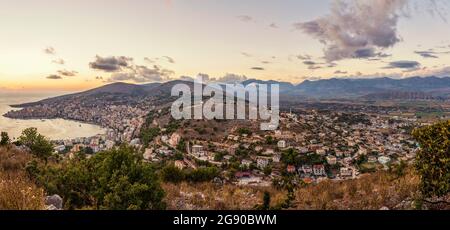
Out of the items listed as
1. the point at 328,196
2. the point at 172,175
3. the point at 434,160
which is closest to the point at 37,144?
the point at 172,175

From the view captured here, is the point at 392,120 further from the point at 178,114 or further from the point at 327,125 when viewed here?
the point at 178,114

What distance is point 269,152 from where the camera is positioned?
4184cm

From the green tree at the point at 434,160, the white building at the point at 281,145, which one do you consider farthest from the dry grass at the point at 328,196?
the white building at the point at 281,145

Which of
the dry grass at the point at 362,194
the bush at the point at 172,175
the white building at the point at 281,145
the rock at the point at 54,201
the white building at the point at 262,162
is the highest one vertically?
the rock at the point at 54,201

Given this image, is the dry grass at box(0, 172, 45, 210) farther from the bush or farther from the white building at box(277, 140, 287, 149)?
the white building at box(277, 140, 287, 149)

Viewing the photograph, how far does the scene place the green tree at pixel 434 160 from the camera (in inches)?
191

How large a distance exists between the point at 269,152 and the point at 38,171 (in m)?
36.7

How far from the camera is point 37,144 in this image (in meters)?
9.60

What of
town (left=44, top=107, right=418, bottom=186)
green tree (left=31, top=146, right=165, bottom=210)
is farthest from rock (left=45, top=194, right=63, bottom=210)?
town (left=44, top=107, right=418, bottom=186)

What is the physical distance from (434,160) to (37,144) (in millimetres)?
9659

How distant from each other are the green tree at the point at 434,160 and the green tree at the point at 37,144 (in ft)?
30.2

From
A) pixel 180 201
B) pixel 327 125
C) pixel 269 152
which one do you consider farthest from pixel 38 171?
pixel 327 125

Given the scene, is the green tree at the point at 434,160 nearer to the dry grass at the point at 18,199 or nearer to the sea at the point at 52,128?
the dry grass at the point at 18,199

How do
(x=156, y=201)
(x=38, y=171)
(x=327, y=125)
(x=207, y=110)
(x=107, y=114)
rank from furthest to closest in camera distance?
(x=107, y=114), (x=327, y=125), (x=207, y=110), (x=38, y=171), (x=156, y=201)
